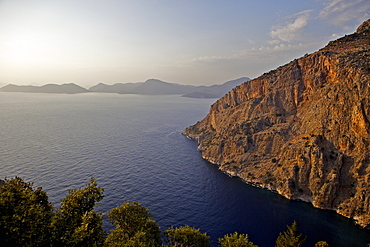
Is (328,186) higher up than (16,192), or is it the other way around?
(16,192)

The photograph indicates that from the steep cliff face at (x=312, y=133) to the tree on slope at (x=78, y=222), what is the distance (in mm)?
67837

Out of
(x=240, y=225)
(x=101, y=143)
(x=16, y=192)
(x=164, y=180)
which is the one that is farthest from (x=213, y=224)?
(x=101, y=143)

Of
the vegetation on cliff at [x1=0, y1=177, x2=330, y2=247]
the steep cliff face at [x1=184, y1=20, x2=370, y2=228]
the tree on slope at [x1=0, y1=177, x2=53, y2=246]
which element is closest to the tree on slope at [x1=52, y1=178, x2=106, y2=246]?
the vegetation on cliff at [x1=0, y1=177, x2=330, y2=247]

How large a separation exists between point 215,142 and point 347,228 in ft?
220

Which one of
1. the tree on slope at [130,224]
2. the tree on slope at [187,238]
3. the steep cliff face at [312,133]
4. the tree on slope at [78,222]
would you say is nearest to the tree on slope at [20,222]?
the tree on slope at [78,222]

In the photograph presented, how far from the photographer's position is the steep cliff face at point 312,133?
226 feet

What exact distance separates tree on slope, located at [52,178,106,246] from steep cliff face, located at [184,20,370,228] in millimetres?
67837

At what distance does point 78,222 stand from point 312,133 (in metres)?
A: 85.4

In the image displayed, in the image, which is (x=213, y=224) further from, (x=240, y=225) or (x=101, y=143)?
(x=101, y=143)

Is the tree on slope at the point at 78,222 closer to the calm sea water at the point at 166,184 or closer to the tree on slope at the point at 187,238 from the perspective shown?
the tree on slope at the point at 187,238

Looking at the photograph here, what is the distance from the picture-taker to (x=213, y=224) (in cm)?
5869

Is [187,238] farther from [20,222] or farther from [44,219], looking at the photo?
[20,222]

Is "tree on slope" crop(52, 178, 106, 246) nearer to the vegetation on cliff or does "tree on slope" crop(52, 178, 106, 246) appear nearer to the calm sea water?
the vegetation on cliff

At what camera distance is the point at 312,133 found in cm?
8406
